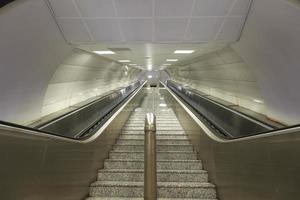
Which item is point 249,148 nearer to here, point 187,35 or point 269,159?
point 269,159

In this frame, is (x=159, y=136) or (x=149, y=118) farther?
(x=159, y=136)

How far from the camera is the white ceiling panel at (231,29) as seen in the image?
436 cm

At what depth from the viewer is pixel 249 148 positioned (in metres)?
2.19

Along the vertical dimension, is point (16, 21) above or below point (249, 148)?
above

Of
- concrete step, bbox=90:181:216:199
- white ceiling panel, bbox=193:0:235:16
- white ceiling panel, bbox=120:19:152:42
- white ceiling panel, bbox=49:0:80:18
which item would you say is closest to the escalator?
concrete step, bbox=90:181:216:199

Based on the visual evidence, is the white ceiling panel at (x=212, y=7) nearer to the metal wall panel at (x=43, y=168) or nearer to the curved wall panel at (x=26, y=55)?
the curved wall panel at (x=26, y=55)

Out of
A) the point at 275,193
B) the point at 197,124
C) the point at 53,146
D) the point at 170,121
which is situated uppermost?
the point at 170,121

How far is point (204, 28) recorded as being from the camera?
4.68 m

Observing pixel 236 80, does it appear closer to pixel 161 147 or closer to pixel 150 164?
pixel 161 147

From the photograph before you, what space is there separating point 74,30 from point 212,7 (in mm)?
2371

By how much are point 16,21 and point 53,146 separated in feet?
6.61

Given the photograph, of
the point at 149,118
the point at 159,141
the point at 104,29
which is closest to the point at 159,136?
the point at 159,141

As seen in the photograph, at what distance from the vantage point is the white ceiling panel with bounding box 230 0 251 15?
3.87 metres

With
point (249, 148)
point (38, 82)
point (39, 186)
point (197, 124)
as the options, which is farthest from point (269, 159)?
point (38, 82)
